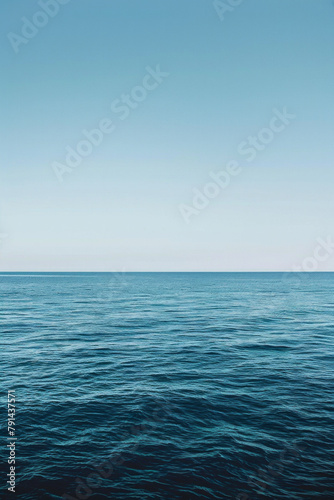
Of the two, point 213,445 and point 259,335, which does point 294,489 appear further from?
point 259,335

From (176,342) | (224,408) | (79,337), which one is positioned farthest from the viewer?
(79,337)

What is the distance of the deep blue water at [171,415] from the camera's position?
11500mm

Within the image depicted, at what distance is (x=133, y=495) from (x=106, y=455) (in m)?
2.46

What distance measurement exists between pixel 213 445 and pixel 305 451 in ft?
12.8

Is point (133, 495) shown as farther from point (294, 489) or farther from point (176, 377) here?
point (176, 377)

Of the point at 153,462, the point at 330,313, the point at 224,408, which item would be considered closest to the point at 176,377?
the point at 224,408

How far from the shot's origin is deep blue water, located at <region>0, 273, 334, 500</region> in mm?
11500

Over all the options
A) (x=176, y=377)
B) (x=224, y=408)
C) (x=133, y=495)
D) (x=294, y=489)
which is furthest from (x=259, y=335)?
(x=133, y=495)

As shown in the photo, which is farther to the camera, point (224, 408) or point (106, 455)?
point (224, 408)

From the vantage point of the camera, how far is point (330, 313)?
5334 cm

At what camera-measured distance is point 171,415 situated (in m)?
16.5

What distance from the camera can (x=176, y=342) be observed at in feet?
105

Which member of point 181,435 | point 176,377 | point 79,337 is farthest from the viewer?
point 79,337

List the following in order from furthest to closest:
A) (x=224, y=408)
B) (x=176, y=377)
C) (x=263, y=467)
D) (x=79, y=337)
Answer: (x=79, y=337)
(x=176, y=377)
(x=224, y=408)
(x=263, y=467)
